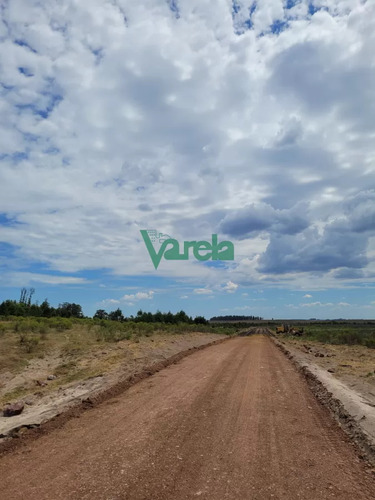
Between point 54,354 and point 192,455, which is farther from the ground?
point 54,354

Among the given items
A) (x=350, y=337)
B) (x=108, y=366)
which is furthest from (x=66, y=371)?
(x=350, y=337)

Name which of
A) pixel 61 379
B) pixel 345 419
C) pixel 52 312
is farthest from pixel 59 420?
pixel 52 312

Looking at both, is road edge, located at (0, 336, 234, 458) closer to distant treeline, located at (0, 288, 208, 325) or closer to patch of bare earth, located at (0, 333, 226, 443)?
patch of bare earth, located at (0, 333, 226, 443)

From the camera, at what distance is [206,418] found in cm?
791

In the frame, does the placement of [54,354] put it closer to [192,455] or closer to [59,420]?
[59,420]

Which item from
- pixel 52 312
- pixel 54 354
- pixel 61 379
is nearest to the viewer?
pixel 61 379

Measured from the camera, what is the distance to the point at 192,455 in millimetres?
5883

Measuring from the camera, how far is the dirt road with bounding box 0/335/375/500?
4809mm

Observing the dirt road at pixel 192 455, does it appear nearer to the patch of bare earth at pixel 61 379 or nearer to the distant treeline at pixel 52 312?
the patch of bare earth at pixel 61 379

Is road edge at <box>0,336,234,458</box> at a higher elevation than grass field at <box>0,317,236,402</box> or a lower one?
lower

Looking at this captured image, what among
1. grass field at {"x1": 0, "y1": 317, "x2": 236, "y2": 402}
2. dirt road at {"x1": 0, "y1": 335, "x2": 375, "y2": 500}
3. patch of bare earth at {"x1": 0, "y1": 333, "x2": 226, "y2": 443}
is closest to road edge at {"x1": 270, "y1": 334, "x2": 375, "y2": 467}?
dirt road at {"x1": 0, "y1": 335, "x2": 375, "y2": 500}

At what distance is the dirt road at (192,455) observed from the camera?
15.8ft

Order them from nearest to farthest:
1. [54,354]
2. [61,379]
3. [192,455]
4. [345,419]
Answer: [192,455] → [345,419] → [61,379] → [54,354]

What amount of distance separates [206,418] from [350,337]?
43052 millimetres
